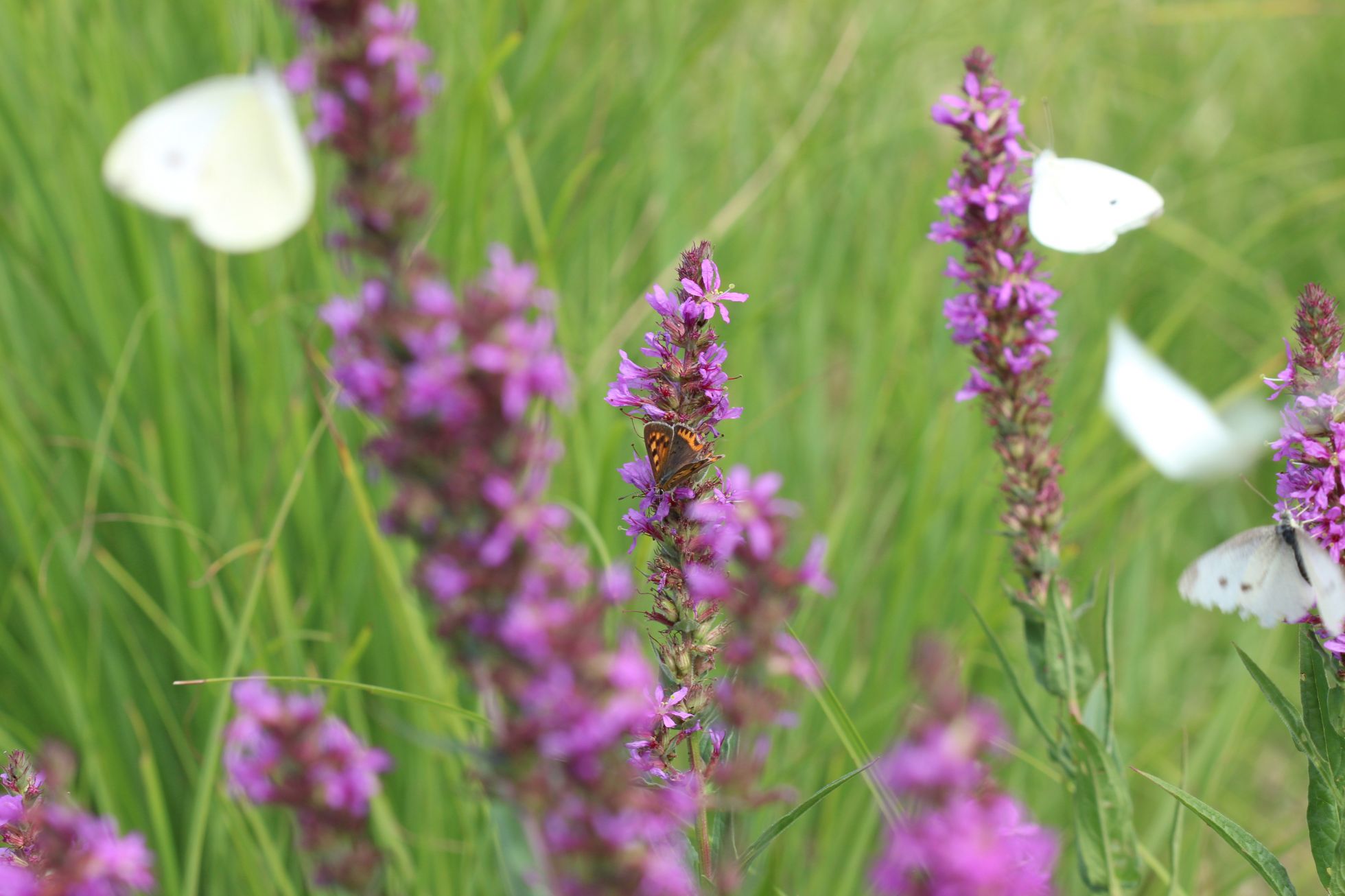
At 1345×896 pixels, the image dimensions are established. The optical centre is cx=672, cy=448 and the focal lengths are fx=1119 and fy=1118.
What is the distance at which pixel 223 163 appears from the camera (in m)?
1.94

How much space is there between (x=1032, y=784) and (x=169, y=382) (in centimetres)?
294

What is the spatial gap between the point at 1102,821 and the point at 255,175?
178 centimetres

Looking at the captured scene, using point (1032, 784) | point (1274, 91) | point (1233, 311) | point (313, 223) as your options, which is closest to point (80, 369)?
point (313, 223)

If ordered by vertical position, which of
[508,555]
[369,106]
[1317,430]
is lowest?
[508,555]

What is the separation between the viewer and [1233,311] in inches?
224

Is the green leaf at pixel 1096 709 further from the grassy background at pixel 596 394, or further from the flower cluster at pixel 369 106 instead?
the flower cluster at pixel 369 106

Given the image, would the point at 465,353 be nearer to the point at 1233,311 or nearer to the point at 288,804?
the point at 288,804

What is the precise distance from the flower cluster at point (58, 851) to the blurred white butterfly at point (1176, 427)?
90.2 inches

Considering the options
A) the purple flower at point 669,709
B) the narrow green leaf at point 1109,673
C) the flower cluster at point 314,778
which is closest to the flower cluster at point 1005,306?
the narrow green leaf at point 1109,673

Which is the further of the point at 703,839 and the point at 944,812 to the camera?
the point at 703,839

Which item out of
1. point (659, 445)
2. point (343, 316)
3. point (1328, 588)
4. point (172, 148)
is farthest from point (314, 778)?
point (1328, 588)

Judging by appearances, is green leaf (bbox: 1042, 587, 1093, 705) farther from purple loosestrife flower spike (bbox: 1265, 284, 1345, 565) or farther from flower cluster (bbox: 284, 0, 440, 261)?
flower cluster (bbox: 284, 0, 440, 261)

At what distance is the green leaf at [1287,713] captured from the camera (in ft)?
5.41

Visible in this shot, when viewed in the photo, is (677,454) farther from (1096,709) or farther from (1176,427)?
(1176,427)
